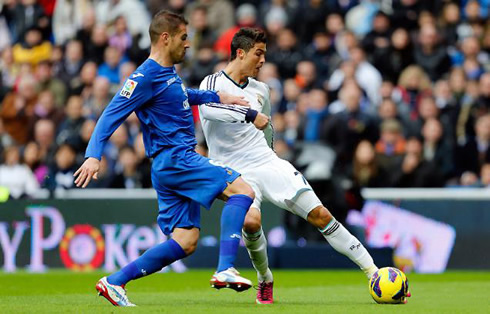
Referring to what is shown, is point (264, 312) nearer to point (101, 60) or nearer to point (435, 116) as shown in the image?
point (435, 116)

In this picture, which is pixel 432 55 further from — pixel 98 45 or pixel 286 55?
pixel 98 45

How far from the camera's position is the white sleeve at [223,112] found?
872cm

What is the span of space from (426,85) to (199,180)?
30.3ft

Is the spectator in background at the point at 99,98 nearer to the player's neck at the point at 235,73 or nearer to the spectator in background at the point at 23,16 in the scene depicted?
the spectator in background at the point at 23,16

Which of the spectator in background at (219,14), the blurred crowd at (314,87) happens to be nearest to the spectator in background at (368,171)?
the blurred crowd at (314,87)

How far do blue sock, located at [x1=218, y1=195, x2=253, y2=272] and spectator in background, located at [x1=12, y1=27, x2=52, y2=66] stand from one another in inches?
505

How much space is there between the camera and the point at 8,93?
19875 millimetres

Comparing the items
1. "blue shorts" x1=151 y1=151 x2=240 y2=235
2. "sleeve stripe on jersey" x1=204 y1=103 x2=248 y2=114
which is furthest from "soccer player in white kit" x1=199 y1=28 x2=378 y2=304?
"blue shorts" x1=151 y1=151 x2=240 y2=235

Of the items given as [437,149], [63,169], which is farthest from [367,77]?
[63,169]

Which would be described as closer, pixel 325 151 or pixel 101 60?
pixel 325 151

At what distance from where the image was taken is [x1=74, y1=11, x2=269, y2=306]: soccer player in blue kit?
838 centimetres

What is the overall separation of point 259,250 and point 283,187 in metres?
0.57

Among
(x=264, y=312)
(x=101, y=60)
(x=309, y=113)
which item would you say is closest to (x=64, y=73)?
(x=101, y=60)

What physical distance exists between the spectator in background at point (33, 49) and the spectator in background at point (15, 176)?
385 cm
